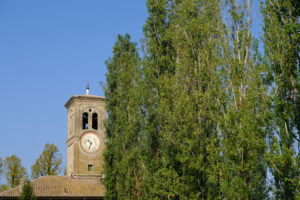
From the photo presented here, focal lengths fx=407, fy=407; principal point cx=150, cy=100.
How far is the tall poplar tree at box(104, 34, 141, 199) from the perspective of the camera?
69.7ft

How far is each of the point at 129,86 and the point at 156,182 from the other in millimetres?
9787

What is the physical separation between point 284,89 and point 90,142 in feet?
100

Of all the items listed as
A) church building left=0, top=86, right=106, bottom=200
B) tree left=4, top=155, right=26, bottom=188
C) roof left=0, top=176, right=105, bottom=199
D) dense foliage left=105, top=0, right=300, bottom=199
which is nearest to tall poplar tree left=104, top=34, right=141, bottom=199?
dense foliage left=105, top=0, right=300, bottom=199

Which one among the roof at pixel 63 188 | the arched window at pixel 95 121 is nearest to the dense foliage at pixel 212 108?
the roof at pixel 63 188

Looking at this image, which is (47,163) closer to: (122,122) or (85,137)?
(85,137)

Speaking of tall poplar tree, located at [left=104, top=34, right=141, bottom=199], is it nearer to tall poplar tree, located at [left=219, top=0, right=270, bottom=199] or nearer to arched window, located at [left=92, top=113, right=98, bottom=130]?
tall poplar tree, located at [left=219, top=0, right=270, bottom=199]

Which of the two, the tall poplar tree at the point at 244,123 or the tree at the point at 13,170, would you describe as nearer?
the tall poplar tree at the point at 244,123

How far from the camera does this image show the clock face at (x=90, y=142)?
128 ft

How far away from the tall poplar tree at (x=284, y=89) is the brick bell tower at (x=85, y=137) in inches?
1167

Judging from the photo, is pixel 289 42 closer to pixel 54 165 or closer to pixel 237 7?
pixel 237 7

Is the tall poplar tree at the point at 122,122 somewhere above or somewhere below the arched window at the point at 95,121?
below

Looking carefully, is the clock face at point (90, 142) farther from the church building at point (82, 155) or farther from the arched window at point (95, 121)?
the arched window at point (95, 121)

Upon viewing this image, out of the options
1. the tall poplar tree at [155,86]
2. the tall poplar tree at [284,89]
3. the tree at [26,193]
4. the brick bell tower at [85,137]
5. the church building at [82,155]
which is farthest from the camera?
the brick bell tower at [85,137]

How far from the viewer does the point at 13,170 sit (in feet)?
145
